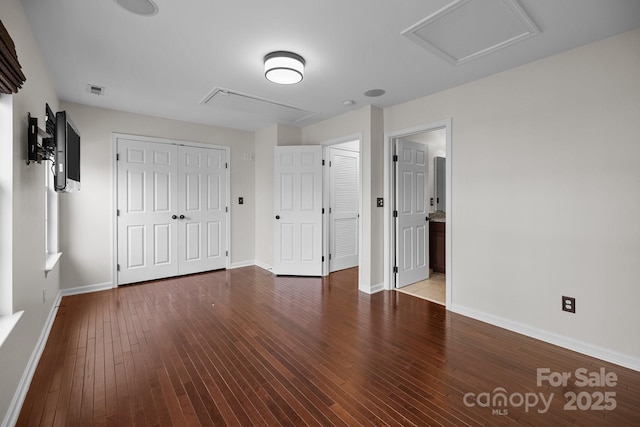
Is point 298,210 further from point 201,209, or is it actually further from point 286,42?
Result: point 286,42

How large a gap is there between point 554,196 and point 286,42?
8.60 feet

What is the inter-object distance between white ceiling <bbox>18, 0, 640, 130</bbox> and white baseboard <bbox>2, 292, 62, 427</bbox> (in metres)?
2.40

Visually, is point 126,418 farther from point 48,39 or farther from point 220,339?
point 48,39

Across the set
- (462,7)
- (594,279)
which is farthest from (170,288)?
(594,279)

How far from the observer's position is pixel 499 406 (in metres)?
1.78

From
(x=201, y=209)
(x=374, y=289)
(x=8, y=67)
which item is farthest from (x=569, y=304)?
(x=201, y=209)

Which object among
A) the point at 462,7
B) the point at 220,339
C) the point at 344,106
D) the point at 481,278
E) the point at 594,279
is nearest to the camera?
the point at 462,7

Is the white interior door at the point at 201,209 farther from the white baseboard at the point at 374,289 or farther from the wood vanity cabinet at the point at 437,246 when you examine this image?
the wood vanity cabinet at the point at 437,246

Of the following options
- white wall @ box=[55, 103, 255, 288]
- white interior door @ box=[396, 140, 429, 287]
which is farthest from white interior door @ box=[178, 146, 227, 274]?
white interior door @ box=[396, 140, 429, 287]

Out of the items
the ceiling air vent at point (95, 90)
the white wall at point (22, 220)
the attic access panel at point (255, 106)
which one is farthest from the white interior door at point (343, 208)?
the white wall at point (22, 220)

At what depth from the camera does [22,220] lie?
1976 millimetres

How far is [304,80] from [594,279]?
3142mm

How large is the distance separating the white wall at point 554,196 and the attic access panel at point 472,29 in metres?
0.62

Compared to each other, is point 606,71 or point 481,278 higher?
point 606,71
